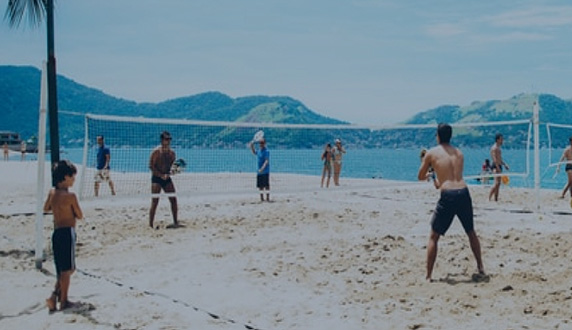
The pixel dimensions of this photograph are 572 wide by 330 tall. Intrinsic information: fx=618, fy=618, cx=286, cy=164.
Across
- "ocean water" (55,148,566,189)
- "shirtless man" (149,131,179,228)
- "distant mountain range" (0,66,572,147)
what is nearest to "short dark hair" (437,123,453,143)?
"shirtless man" (149,131,179,228)

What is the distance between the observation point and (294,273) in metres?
7.14

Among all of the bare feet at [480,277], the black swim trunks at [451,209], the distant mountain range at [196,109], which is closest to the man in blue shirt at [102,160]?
the black swim trunks at [451,209]

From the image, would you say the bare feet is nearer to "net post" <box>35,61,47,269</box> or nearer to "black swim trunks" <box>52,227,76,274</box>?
"black swim trunks" <box>52,227,76,274</box>

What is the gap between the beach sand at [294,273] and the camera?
5.40m

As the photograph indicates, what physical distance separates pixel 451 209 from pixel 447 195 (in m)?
0.15

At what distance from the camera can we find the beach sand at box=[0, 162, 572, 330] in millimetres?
5398

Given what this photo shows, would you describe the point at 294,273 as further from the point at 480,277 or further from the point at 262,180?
the point at 262,180

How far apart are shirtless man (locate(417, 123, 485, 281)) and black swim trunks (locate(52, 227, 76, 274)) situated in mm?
3562

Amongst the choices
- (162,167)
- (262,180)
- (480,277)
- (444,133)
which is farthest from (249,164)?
(480,277)

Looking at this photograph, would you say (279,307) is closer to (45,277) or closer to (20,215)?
(45,277)

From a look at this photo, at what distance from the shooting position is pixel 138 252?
8.52 meters

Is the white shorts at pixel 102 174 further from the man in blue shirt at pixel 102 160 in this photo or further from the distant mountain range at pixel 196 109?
the distant mountain range at pixel 196 109

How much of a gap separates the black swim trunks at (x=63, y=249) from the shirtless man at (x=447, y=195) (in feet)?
11.7

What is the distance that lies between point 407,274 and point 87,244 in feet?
15.7
